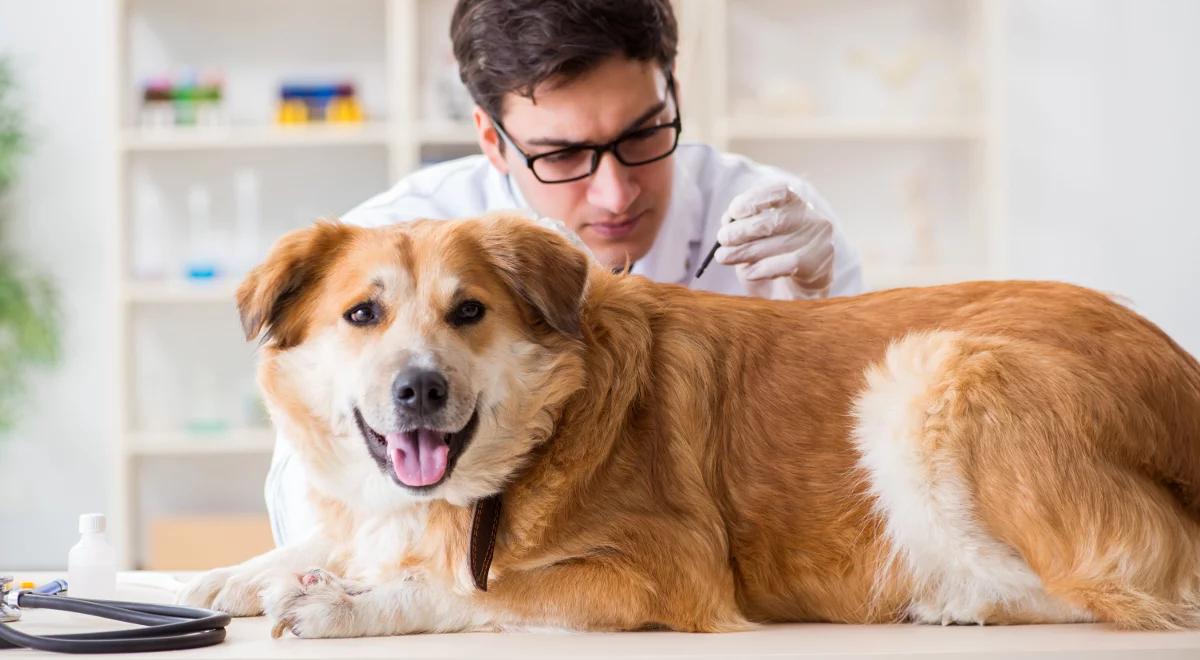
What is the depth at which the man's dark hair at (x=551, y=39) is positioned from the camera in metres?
2.16

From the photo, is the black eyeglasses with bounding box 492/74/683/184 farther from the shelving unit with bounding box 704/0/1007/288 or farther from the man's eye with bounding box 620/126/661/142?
the shelving unit with bounding box 704/0/1007/288

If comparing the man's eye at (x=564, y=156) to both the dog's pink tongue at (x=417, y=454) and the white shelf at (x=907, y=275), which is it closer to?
the dog's pink tongue at (x=417, y=454)

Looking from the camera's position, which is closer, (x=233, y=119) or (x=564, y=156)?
(x=564, y=156)

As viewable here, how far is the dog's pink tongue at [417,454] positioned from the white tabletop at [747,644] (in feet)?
0.65

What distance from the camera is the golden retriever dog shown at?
1.40m

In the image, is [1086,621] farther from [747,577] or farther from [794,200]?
[794,200]

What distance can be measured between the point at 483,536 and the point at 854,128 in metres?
3.48

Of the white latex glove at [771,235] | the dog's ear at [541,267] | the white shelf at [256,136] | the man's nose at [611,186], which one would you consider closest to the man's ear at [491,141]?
the man's nose at [611,186]

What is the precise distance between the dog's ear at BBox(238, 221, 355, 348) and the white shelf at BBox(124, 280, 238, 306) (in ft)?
10.4

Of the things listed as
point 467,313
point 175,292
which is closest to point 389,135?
point 175,292

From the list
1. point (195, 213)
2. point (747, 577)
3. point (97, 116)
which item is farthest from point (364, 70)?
point (747, 577)

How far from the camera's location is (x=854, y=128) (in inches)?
178

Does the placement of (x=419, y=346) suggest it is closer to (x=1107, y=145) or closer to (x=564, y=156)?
(x=564, y=156)

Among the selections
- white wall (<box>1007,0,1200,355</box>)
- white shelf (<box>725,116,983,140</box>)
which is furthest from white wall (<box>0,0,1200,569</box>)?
white shelf (<box>725,116,983,140</box>)
